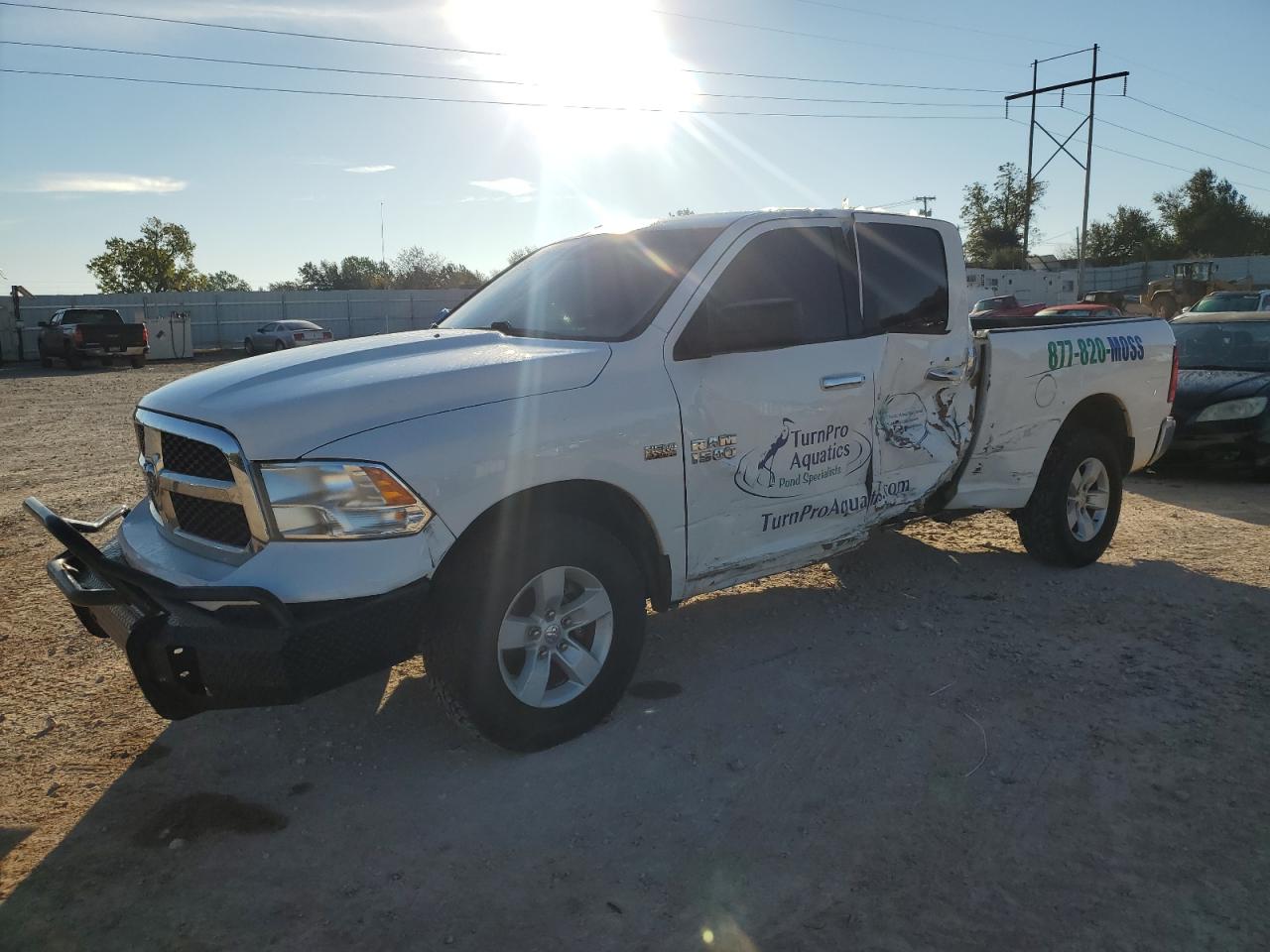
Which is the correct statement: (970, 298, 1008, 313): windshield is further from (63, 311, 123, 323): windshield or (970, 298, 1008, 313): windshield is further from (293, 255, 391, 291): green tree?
(293, 255, 391, 291): green tree

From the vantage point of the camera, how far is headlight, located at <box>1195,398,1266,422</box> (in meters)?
8.45

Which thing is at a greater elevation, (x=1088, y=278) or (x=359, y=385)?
(x=1088, y=278)

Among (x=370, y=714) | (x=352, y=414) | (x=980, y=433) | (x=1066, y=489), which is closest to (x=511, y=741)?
(x=370, y=714)

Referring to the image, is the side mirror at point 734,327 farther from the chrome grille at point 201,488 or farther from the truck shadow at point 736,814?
the chrome grille at point 201,488

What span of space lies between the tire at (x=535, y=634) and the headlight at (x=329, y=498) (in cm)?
35

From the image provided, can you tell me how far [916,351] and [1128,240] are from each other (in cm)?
8754

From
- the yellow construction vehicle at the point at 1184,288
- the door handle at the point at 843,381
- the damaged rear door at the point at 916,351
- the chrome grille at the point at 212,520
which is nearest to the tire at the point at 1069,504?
the damaged rear door at the point at 916,351

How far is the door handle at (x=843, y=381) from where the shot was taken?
4.24 m

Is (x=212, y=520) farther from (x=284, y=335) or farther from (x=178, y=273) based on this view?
(x=178, y=273)

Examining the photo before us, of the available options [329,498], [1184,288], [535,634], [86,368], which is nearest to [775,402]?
[535,634]

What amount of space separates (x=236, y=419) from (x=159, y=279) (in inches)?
2939

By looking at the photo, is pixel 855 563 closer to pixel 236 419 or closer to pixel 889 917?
pixel 889 917

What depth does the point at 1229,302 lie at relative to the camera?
69.1ft

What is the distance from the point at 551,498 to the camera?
11.3ft
